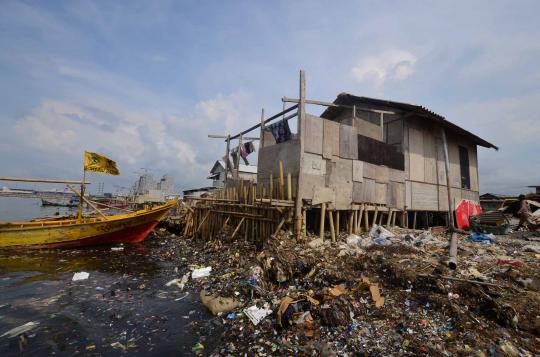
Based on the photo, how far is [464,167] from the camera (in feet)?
49.2

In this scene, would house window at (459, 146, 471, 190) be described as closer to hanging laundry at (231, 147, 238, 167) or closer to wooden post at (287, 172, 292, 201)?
wooden post at (287, 172, 292, 201)

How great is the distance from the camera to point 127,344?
432 centimetres

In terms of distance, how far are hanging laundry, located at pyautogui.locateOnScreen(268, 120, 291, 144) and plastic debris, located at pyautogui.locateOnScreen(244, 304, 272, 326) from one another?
599cm

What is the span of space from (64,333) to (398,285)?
6338 millimetres

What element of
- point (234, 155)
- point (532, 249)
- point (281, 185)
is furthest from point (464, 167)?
point (234, 155)

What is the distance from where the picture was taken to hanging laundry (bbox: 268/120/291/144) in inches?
369

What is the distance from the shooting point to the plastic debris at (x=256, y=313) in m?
4.57

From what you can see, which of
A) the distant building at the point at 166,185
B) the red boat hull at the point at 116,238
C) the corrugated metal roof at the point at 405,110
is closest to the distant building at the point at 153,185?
the distant building at the point at 166,185

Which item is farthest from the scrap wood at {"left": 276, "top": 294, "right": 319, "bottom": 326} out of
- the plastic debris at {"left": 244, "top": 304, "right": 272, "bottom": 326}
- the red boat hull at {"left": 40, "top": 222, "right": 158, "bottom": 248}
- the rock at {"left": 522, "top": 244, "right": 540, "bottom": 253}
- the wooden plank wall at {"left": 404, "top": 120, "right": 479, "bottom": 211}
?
the red boat hull at {"left": 40, "top": 222, "right": 158, "bottom": 248}

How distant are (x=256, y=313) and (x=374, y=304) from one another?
2122mm

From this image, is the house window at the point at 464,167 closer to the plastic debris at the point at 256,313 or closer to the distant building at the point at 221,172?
the plastic debris at the point at 256,313

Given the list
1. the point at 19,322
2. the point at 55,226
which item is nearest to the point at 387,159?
the point at 19,322

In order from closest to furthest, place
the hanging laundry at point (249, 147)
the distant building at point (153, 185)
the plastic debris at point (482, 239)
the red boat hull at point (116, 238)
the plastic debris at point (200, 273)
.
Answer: the plastic debris at point (200, 273) → the plastic debris at point (482, 239) → the red boat hull at point (116, 238) → the hanging laundry at point (249, 147) → the distant building at point (153, 185)

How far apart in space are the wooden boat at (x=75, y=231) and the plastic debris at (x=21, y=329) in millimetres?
7367
